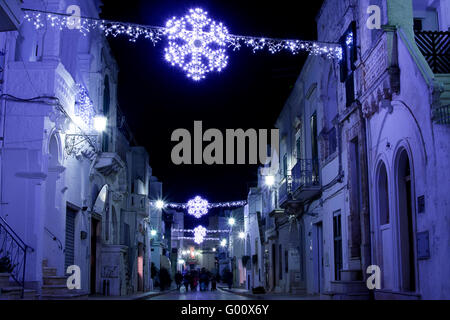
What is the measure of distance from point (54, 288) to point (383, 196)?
8857 mm

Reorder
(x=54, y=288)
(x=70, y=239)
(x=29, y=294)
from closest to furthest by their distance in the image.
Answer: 1. (x=29, y=294)
2. (x=54, y=288)
3. (x=70, y=239)

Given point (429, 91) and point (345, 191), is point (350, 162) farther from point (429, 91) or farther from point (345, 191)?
point (429, 91)

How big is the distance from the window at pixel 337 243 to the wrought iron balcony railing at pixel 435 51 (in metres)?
6.42

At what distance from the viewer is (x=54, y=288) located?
51.1ft

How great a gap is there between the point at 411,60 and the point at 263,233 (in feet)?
87.8

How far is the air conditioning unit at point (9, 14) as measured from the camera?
35.1 feet

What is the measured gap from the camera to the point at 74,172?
2009cm

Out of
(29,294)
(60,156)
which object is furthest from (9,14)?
(60,156)

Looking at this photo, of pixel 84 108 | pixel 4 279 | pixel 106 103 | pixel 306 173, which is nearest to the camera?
pixel 4 279

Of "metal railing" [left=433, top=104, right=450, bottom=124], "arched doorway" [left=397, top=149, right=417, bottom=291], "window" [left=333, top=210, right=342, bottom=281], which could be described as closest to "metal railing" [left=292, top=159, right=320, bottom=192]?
"window" [left=333, top=210, right=342, bottom=281]

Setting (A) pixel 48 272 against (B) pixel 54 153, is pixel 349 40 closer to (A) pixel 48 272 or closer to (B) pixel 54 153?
(B) pixel 54 153

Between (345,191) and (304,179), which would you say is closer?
(345,191)

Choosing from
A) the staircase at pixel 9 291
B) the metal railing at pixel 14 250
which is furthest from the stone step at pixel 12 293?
the metal railing at pixel 14 250
